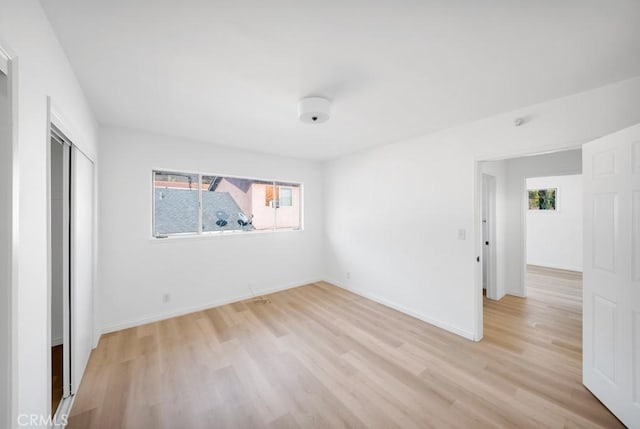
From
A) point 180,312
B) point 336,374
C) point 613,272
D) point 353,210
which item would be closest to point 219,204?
point 180,312

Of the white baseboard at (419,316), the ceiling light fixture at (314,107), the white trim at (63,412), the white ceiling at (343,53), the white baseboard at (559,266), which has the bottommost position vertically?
the white trim at (63,412)

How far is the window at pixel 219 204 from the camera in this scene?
334cm

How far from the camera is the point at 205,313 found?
342cm

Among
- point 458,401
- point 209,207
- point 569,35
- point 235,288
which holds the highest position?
point 569,35

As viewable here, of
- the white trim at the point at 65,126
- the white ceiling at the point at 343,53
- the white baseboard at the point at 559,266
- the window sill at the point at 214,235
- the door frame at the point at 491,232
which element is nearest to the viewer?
the white ceiling at the point at 343,53

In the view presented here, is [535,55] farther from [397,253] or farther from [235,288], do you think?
[235,288]

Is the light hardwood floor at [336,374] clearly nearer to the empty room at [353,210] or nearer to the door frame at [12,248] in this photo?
the empty room at [353,210]

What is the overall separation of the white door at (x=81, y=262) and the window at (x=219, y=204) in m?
0.85

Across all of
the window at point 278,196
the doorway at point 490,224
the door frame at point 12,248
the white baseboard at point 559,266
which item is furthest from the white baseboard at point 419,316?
the white baseboard at point 559,266

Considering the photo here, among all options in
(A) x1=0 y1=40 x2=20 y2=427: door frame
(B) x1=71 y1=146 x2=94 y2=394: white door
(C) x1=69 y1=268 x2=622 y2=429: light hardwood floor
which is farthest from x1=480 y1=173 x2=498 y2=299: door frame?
(B) x1=71 y1=146 x2=94 y2=394: white door

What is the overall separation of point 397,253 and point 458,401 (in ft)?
6.32

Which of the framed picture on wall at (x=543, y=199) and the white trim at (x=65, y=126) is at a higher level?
the white trim at (x=65, y=126)

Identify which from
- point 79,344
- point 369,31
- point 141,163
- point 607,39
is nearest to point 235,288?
point 79,344

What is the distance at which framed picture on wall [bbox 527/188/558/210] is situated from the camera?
606 centimetres
